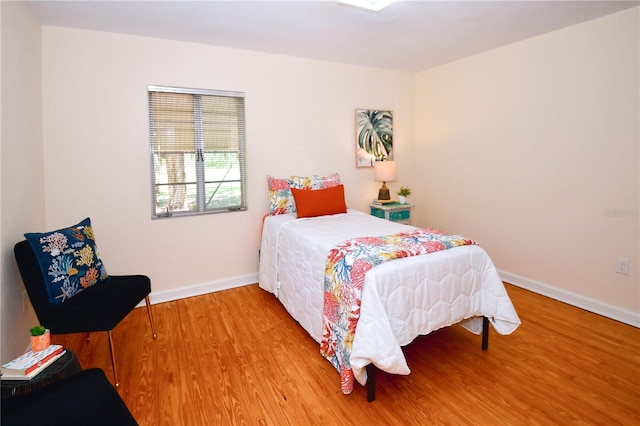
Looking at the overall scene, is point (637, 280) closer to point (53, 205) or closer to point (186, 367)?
point (186, 367)

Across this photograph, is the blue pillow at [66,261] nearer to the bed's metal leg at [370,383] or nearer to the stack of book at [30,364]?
the stack of book at [30,364]

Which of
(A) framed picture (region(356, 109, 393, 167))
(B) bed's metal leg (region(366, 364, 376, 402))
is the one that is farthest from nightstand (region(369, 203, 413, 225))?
(B) bed's metal leg (region(366, 364, 376, 402))

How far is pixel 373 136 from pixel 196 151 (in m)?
2.09

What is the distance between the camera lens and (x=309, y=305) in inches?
96.3

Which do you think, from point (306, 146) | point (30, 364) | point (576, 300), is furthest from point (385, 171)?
point (30, 364)

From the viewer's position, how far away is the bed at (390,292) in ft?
6.02

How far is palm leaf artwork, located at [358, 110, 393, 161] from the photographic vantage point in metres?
4.19

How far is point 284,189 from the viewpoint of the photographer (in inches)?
140

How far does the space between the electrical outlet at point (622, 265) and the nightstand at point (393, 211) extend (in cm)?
193

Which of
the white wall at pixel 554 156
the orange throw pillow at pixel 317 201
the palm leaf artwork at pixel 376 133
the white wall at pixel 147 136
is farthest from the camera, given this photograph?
the palm leaf artwork at pixel 376 133

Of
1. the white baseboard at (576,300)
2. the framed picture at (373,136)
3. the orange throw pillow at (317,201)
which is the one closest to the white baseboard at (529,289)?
the white baseboard at (576,300)

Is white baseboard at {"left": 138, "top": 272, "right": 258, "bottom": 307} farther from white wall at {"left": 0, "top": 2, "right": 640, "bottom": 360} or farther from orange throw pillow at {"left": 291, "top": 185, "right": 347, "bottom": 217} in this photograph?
orange throw pillow at {"left": 291, "top": 185, "right": 347, "bottom": 217}

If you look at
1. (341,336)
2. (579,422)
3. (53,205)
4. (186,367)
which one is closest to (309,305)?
(341,336)

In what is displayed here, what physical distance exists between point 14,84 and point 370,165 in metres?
3.30
